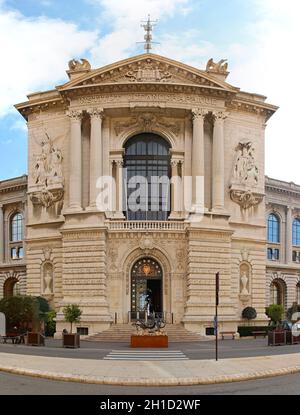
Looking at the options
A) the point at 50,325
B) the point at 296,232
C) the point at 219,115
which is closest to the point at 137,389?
the point at 50,325

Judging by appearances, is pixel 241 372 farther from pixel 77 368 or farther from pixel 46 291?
pixel 46 291

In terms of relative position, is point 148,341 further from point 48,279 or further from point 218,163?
point 218,163

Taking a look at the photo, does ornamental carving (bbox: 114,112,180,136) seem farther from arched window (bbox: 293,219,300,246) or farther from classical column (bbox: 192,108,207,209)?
arched window (bbox: 293,219,300,246)

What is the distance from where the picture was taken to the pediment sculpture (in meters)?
53.8

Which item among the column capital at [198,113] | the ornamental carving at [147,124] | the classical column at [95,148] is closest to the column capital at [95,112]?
the classical column at [95,148]

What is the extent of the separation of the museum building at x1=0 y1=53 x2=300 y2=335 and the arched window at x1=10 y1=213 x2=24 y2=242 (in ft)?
50.0

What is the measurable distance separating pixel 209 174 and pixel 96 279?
13.4 metres

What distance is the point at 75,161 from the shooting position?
51375 millimetres

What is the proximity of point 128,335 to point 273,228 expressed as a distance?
105 ft

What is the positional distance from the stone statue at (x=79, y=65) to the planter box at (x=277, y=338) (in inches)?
1105

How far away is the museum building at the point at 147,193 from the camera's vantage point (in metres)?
49.0

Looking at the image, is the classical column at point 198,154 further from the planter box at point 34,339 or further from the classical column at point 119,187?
the planter box at point 34,339

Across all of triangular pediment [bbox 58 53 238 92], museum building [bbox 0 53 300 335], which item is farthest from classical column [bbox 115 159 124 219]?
triangular pediment [bbox 58 53 238 92]
